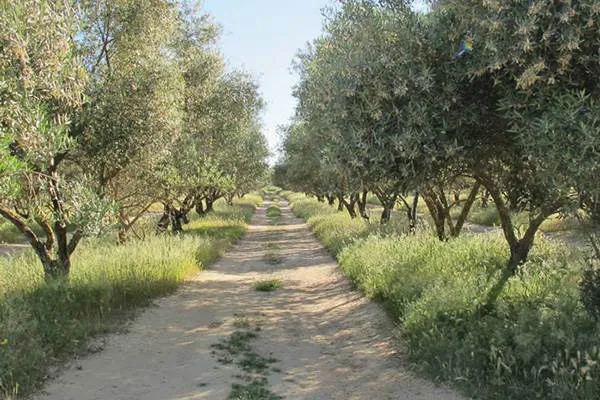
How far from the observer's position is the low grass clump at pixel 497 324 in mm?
5594

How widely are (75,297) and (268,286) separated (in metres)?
6.00

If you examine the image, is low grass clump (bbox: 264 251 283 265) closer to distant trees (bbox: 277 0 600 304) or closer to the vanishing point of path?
the vanishing point of path

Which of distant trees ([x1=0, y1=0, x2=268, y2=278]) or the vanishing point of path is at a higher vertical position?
distant trees ([x1=0, y1=0, x2=268, y2=278])

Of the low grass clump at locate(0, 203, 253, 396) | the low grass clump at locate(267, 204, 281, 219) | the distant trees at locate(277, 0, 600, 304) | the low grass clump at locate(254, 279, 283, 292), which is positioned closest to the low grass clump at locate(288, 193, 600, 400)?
the distant trees at locate(277, 0, 600, 304)

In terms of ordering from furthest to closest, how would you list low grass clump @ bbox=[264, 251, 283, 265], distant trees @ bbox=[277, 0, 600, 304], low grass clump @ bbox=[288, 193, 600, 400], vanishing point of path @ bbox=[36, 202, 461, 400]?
low grass clump @ bbox=[264, 251, 283, 265] → vanishing point of path @ bbox=[36, 202, 461, 400] → low grass clump @ bbox=[288, 193, 600, 400] → distant trees @ bbox=[277, 0, 600, 304]

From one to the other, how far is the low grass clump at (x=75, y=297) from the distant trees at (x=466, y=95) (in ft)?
16.0

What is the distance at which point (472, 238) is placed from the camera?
13820 millimetres

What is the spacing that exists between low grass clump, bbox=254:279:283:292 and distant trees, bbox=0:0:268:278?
4449 millimetres

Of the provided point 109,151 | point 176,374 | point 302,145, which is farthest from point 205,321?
point 302,145

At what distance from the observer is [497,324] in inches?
271

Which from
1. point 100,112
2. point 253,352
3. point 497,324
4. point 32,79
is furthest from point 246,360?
point 100,112

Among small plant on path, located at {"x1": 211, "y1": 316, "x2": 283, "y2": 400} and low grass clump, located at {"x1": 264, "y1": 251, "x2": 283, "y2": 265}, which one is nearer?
small plant on path, located at {"x1": 211, "y1": 316, "x2": 283, "y2": 400}

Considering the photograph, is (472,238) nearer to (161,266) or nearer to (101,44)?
(161,266)

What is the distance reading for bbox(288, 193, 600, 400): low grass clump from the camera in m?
5.59
